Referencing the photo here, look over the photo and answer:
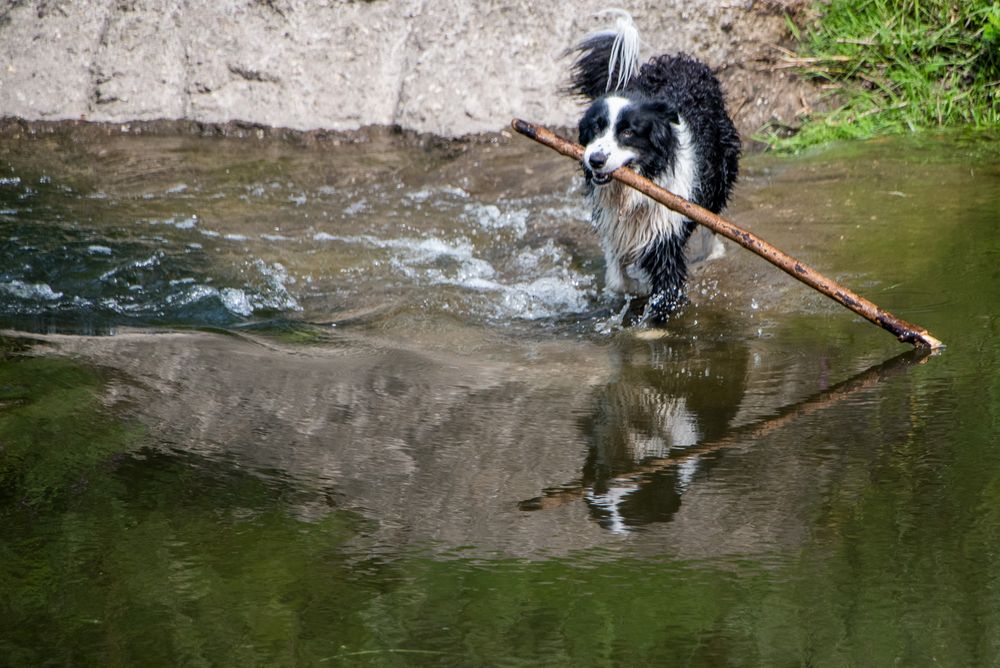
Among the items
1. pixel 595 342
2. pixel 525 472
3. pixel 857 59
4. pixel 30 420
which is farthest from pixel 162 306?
pixel 857 59

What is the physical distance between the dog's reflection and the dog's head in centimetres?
70

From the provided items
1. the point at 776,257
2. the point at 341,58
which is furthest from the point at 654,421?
the point at 341,58

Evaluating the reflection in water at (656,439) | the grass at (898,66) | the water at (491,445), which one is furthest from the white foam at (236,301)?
the grass at (898,66)

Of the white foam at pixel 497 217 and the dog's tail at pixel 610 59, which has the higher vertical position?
the dog's tail at pixel 610 59

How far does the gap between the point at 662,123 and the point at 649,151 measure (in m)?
0.12

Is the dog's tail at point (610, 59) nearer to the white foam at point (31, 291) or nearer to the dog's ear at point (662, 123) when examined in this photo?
the dog's ear at point (662, 123)

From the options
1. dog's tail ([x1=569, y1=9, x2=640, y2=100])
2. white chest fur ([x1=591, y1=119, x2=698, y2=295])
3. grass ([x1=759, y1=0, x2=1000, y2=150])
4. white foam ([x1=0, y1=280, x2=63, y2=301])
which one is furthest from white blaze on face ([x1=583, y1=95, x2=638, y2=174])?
grass ([x1=759, y1=0, x2=1000, y2=150])

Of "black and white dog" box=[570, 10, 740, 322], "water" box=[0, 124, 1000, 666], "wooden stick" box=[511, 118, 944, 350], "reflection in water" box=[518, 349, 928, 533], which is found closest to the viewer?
"water" box=[0, 124, 1000, 666]

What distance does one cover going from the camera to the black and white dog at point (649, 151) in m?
4.15

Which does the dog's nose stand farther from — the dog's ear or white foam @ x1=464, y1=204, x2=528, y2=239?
white foam @ x1=464, y1=204, x2=528, y2=239

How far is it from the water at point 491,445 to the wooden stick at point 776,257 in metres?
0.12

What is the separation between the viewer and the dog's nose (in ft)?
13.1

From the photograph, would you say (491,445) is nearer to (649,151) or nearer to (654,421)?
(654,421)

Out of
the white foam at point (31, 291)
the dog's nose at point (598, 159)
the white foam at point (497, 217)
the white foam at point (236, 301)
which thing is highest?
the dog's nose at point (598, 159)
